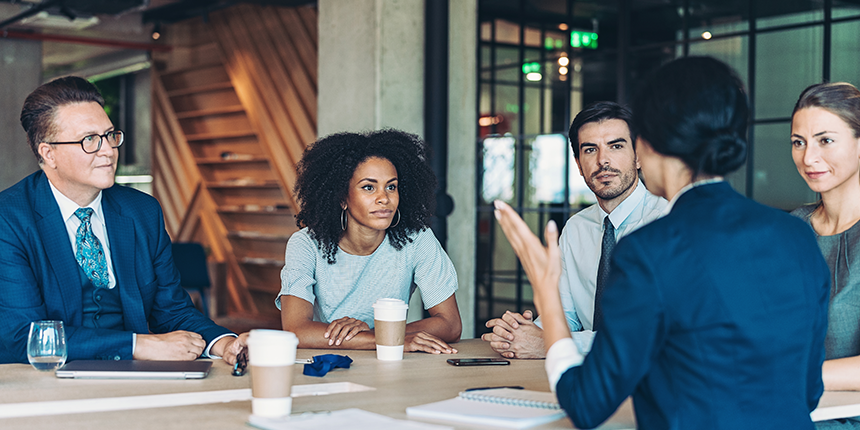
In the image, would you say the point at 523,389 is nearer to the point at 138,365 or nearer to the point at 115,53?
the point at 138,365

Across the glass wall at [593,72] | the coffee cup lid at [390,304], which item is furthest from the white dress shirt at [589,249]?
the glass wall at [593,72]

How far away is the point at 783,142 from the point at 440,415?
15.0ft

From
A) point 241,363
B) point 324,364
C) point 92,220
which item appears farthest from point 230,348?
point 92,220

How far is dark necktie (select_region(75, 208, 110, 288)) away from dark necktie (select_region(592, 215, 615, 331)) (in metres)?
1.55

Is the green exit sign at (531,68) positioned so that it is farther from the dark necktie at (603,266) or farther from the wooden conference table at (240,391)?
the wooden conference table at (240,391)

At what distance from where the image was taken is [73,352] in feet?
7.16

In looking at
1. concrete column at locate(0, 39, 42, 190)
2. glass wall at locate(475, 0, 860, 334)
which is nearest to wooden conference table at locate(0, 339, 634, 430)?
glass wall at locate(475, 0, 860, 334)

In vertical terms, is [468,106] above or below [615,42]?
below

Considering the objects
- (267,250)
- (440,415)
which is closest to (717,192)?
(440,415)

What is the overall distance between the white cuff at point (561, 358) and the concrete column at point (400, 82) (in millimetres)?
3181

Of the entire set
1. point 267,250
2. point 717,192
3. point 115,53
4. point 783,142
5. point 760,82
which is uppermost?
point 115,53

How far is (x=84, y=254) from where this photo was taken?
8.04 feet

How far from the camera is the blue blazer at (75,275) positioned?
2.21 meters

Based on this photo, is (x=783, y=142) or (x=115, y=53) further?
(x=115, y=53)
